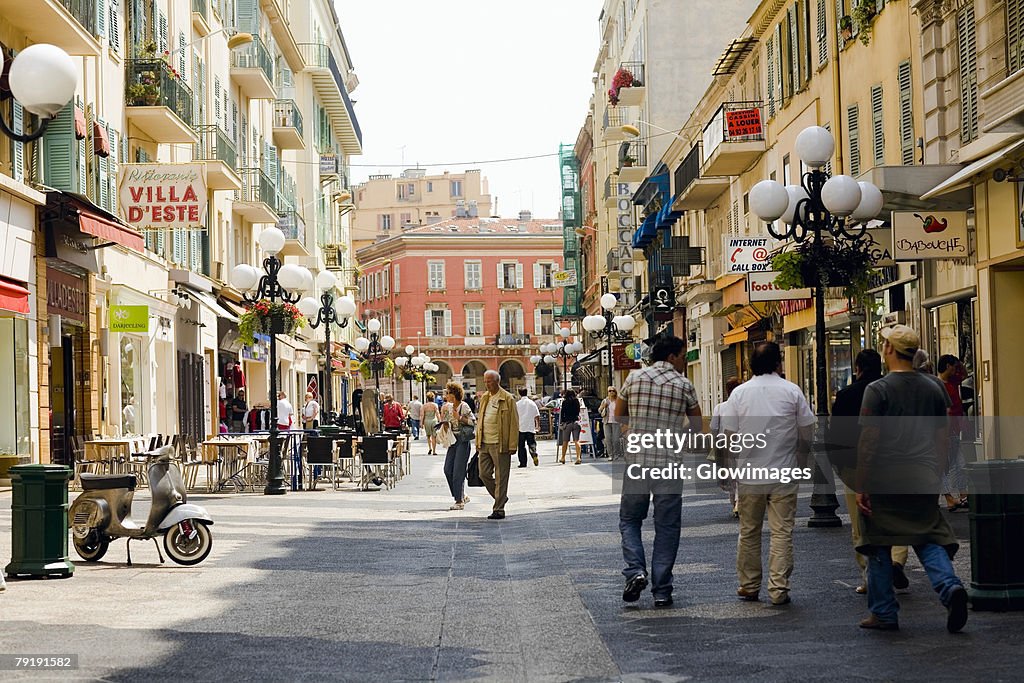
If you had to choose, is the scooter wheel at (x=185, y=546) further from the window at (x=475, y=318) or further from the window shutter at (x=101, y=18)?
the window at (x=475, y=318)

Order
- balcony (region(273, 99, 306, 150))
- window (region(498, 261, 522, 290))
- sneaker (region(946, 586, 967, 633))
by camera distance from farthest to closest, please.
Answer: window (region(498, 261, 522, 290)) < balcony (region(273, 99, 306, 150)) < sneaker (region(946, 586, 967, 633))

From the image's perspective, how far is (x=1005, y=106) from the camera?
59.2ft

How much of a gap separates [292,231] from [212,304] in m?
13.1

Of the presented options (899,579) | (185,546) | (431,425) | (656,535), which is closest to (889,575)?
(899,579)

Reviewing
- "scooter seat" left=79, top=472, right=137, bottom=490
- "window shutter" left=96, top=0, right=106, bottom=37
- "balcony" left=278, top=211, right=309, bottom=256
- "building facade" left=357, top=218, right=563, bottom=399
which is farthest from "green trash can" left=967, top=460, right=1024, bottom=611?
"building facade" left=357, top=218, right=563, bottom=399

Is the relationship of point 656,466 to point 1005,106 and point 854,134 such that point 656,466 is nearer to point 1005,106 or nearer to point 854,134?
point 1005,106

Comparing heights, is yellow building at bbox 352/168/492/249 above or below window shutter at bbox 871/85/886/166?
above

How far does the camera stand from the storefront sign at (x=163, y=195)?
1150 inches

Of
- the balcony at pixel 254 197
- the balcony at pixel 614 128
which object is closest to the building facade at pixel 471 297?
the balcony at pixel 614 128

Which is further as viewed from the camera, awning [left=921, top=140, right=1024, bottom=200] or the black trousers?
the black trousers

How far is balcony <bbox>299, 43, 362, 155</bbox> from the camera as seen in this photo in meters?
63.7

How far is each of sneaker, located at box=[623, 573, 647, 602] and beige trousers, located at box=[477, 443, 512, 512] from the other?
8352mm

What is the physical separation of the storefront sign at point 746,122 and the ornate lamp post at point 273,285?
43.7 ft

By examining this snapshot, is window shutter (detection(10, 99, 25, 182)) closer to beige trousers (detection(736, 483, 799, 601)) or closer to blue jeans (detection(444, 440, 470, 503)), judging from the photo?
blue jeans (detection(444, 440, 470, 503))
